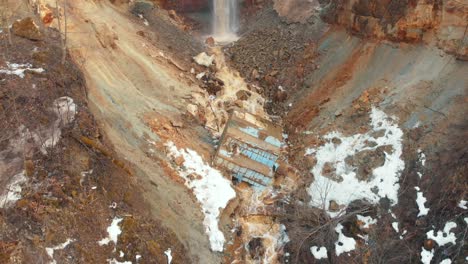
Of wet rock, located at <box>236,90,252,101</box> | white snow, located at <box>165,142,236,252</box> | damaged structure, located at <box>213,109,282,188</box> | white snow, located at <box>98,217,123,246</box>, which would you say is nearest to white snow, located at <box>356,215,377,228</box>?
damaged structure, located at <box>213,109,282,188</box>

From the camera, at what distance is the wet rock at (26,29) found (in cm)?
1655

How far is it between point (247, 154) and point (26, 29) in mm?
9414

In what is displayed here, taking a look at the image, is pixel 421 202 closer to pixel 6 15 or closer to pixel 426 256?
pixel 426 256

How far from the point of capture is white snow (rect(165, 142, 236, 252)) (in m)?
15.6

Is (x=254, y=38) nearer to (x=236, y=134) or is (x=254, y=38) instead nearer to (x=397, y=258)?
(x=236, y=134)

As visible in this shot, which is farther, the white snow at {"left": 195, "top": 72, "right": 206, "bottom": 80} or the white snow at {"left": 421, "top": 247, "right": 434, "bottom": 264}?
the white snow at {"left": 195, "top": 72, "right": 206, "bottom": 80}

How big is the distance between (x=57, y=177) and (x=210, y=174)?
607cm

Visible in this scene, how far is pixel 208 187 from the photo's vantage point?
54.6ft

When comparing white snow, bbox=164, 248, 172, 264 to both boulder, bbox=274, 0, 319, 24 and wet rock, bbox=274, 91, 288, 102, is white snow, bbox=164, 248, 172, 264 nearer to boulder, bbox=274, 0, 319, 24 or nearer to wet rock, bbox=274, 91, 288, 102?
wet rock, bbox=274, 91, 288, 102

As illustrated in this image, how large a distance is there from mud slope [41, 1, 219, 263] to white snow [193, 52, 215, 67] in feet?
5.23

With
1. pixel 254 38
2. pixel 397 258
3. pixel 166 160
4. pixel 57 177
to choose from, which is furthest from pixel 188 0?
pixel 397 258

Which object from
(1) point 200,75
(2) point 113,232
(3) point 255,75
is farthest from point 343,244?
(1) point 200,75

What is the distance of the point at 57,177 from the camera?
41.4 ft

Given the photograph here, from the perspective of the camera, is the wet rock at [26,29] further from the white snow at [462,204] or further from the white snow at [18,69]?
the white snow at [462,204]
